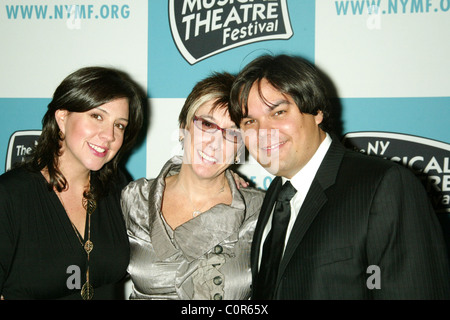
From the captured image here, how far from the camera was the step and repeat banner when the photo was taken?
7.77ft

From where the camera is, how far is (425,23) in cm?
236

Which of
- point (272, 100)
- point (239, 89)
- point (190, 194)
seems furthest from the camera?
point (190, 194)

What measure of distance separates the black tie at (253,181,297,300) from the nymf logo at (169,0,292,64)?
127 centimetres

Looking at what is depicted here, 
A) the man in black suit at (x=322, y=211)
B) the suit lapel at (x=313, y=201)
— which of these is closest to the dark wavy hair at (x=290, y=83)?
the man in black suit at (x=322, y=211)

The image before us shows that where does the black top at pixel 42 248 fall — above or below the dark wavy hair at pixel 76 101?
below

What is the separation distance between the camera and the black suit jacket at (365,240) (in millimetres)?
1188

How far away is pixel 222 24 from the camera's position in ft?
8.11

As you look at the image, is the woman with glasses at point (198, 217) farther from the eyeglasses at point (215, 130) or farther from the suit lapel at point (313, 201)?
the suit lapel at point (313, 201)

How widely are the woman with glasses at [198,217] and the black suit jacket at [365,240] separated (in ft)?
1.33

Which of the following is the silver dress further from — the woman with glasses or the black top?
the black top

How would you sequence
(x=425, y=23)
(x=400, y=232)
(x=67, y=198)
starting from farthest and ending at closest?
1. (x=425, y=23)
2. (x=67, y=198)
3. (x=400, y=232)

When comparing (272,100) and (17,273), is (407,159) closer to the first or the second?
(272,100)
